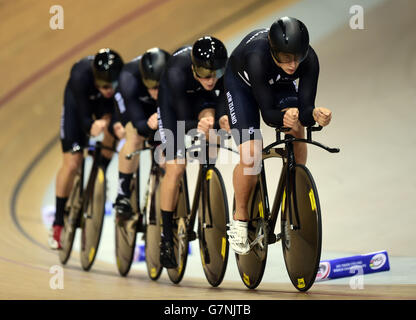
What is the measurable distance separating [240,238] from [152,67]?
1407 mm

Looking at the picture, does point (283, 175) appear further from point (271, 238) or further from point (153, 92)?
point (153, 92)

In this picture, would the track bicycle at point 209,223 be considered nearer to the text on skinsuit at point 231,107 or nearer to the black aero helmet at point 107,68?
the text on skinsuit at point 231,107

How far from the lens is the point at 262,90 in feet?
11.1

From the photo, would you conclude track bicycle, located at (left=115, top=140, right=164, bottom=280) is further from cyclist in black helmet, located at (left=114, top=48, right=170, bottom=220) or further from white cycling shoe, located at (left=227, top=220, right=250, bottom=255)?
white cycling shoe, located at (left=227, top=220, right=250, bottom=255)

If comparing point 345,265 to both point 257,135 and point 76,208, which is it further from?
point 76,208

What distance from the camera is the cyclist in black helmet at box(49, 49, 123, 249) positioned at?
512cm

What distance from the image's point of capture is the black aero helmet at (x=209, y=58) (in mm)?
3928

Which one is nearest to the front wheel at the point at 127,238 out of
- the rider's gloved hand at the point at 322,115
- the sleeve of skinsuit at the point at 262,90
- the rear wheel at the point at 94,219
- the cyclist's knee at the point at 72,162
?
the rear wheel at the point at 94,219

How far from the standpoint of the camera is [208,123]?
155 inches

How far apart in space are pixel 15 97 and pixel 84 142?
3.56 meters

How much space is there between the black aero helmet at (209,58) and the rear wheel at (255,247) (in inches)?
25.5

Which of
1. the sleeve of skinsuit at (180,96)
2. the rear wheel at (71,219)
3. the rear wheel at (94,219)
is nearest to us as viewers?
the sleeve of skinsuit at (180,96)
